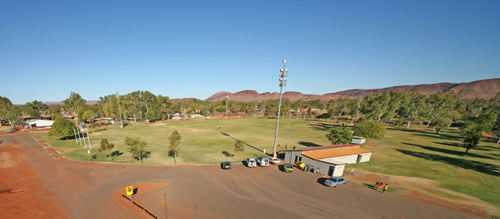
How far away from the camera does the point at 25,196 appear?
61.4ft

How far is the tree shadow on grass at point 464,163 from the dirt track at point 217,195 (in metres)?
22.1

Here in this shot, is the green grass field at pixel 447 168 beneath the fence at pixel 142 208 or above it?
above

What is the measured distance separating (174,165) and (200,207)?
44.5 feet

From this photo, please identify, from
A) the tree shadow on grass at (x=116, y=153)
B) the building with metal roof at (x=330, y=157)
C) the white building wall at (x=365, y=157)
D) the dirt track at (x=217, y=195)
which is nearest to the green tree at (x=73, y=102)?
the tree shadow on grass at (x=116, y=153)

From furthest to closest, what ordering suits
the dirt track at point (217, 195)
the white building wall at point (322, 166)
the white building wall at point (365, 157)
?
the white building wall at point (365, 157) → the white building wall at point (322, 166) → the dirt track at point (217, 195)

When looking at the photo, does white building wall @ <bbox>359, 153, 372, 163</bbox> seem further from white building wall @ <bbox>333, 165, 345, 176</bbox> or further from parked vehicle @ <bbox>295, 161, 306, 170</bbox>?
parked vehicle @ <bbox>295, 161, 306, 170</bbox>

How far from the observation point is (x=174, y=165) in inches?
1110

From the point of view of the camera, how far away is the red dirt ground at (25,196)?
16.0m

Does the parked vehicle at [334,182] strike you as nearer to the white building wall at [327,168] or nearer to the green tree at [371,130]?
the white building wall at [327,168]

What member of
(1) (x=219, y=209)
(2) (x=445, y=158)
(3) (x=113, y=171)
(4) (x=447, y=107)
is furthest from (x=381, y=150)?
(4) (x=447, y=107)

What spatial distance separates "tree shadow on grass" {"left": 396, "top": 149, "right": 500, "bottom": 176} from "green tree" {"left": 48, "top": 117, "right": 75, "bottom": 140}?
8742 cm

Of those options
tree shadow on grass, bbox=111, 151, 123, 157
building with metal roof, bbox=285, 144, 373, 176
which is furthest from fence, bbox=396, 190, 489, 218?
tree shadow on grass, bbox=111, 151, 123, 157

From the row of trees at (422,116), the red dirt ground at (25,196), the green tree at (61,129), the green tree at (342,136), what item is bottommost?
the red dirt ground at (25,196)

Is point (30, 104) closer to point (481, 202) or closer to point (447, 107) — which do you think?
point (481, 202)
